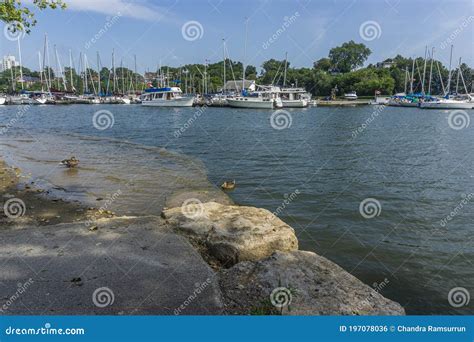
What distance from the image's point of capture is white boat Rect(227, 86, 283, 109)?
289ft

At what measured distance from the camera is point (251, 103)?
292 ft

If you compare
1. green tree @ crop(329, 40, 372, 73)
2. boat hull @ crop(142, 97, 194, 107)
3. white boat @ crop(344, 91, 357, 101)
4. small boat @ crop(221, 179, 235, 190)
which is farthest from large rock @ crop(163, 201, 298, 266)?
green tree @ crop(329, 40, 372, 73)

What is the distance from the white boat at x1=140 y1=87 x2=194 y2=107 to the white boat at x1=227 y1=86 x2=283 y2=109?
12168mm

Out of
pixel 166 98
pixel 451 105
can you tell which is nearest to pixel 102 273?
pixel 166 98

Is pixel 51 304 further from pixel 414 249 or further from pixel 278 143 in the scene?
pixel 278 143

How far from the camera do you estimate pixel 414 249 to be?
32.4 ft

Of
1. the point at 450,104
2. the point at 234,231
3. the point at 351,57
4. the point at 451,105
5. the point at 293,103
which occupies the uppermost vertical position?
the point at 351,57

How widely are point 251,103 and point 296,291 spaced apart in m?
84.9

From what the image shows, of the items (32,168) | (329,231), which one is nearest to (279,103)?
(32,168)

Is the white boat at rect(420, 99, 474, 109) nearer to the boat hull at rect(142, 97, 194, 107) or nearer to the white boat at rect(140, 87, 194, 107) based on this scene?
the boat hull at rect(142, 97, 194, 107)

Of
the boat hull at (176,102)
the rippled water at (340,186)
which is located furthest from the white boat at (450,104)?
the rippled water at (340,186)

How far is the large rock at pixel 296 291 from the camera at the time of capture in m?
5.43

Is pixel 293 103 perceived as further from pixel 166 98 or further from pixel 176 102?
pixel 166 98

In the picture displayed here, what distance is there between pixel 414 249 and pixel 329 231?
2.20 m
